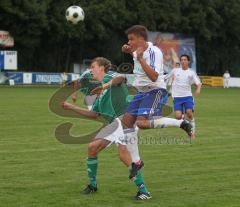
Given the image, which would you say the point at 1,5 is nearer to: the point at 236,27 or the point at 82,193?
the point at 236,27

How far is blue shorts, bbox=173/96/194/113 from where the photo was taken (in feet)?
56.7

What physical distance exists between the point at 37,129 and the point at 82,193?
26.7 feet

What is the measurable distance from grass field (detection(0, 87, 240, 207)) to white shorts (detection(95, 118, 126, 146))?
726 millimetres

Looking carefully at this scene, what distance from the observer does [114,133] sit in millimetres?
8180

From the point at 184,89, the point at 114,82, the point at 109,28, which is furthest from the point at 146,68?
the point at 109,28

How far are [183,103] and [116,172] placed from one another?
786 cm

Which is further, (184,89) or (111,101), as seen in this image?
(184,89)

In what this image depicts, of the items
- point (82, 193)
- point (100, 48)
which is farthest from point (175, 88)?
point (100, 48)

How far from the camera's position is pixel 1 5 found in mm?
51281

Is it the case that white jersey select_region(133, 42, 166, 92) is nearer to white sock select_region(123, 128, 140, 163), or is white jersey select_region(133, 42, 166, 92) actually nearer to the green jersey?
the green jersey

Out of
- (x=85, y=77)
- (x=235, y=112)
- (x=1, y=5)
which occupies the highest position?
(x=1, y=5)

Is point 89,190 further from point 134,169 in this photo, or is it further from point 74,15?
point 74,15

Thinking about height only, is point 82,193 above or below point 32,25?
below

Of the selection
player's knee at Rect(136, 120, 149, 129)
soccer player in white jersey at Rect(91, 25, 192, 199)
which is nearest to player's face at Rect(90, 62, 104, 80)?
soccer player in white jersey at Rect(91, 25, 192, 199)
